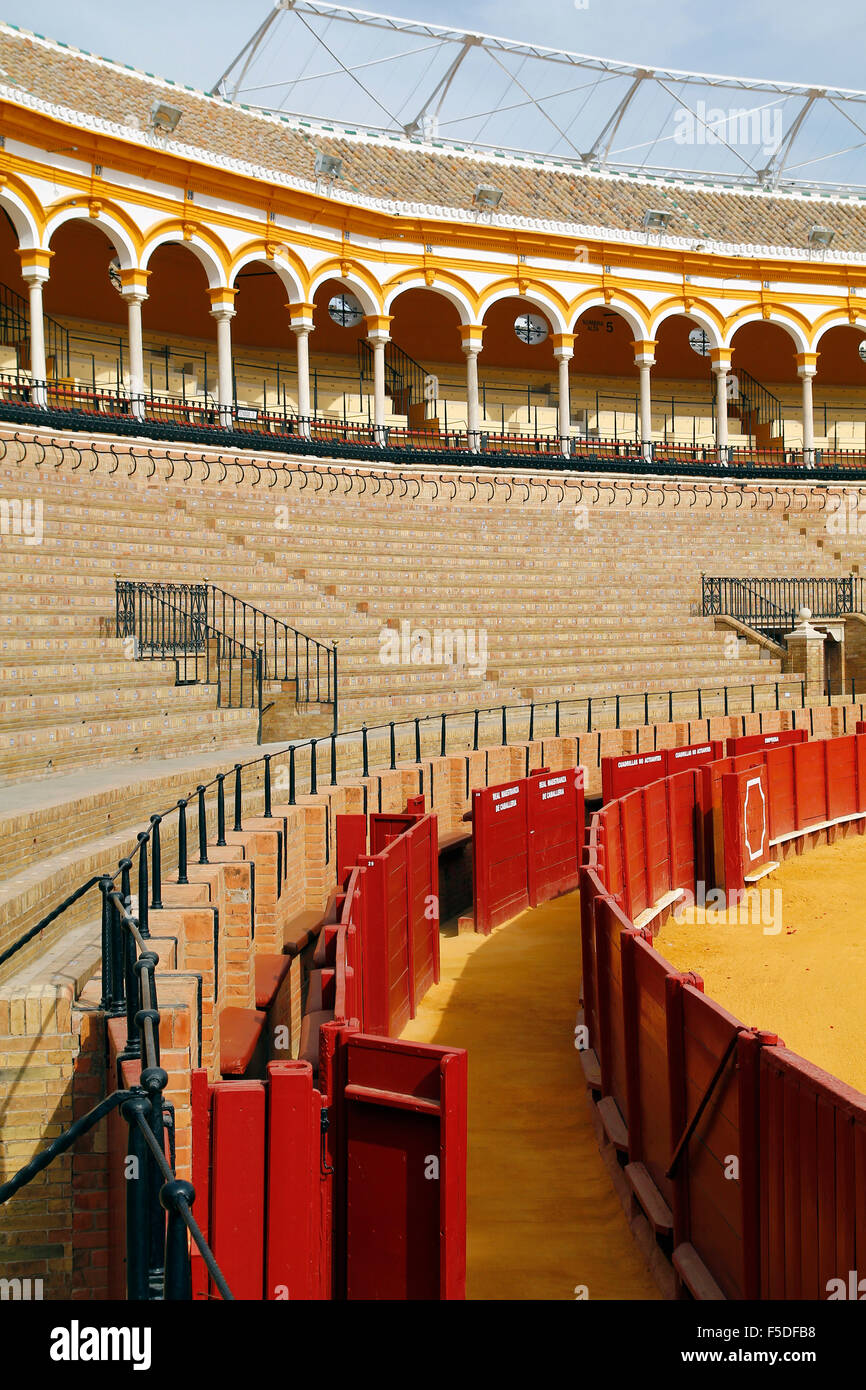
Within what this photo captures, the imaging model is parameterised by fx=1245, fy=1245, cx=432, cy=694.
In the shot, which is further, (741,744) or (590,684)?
(590,684)

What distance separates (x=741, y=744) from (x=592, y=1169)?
9.57m

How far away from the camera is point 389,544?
869 inches

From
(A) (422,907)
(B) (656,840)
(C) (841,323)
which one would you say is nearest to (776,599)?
(C) (841,323)

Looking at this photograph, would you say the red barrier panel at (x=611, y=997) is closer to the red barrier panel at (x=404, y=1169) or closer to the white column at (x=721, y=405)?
the red barrier panel at (x=404, y=1169)

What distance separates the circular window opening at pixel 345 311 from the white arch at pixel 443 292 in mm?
1493

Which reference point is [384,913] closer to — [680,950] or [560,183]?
[680,950]

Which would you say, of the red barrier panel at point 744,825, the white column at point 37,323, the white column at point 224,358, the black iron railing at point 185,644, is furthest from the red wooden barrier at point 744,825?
the white column at point 224,358

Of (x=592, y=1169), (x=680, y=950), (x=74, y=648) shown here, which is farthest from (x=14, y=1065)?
(x=74, y=648)

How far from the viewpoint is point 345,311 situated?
31.4m

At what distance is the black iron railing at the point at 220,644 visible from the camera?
14820mm

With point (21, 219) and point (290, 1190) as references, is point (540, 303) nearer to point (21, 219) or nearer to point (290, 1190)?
point (21, 219)

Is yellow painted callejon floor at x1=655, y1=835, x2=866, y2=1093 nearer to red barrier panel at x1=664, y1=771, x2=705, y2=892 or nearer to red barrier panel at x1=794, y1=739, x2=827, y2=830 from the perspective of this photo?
red barrier panel at x1=664, y1=771, x2=705, y2=892

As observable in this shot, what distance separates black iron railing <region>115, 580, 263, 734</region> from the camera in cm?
1466

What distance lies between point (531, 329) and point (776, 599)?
42.4 ft
